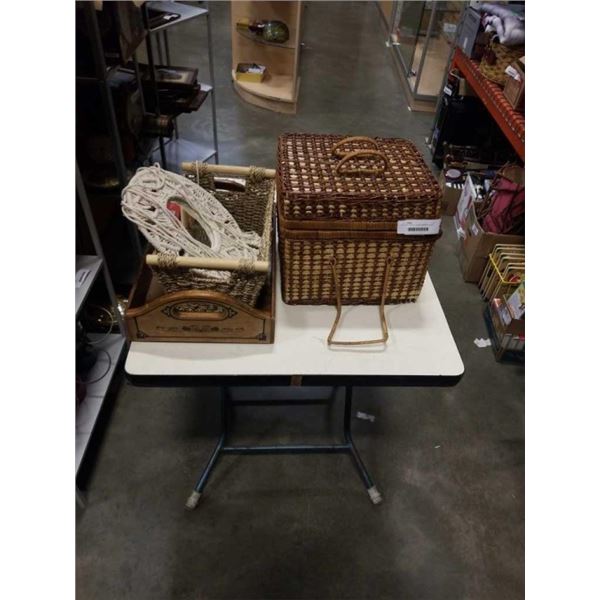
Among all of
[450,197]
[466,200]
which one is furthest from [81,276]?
[450,197]

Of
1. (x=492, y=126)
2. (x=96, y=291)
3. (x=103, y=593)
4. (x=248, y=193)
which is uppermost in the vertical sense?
(x=248, y=193)

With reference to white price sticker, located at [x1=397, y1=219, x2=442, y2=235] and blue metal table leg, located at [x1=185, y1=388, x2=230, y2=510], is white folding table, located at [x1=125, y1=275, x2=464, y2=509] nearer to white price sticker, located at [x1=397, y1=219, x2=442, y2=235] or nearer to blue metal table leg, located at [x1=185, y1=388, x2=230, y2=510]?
white price sticker, located at [x1=397, y1=219, x2=442, y2=235]

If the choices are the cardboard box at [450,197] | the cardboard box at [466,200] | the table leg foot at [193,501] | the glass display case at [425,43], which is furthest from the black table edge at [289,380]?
the glass display case at [425,43]

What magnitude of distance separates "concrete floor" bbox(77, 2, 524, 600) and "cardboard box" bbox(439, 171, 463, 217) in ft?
3.99

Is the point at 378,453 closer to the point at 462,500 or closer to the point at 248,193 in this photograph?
the point at 462,500

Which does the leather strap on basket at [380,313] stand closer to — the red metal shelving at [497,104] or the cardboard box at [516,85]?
the red metal shelving at [497,104]

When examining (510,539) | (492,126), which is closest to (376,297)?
(510,539)

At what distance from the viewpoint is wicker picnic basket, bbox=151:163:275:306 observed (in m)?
1.01

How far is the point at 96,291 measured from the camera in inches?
80.0

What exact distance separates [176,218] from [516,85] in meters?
2.13

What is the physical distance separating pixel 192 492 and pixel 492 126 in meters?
3.25

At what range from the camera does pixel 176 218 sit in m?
1.06

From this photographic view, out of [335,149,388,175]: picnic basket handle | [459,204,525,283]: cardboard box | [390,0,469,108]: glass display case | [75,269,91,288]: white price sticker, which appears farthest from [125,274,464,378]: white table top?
[390,0,469,108]: glass display case

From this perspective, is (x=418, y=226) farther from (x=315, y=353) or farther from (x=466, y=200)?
(x=466, y=200)
